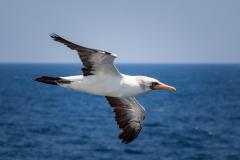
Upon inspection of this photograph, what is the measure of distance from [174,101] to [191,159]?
82202 mm

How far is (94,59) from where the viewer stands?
1494 centimetres

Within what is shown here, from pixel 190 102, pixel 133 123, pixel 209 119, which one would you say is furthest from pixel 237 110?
pixel 133 123

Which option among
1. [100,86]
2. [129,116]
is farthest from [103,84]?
[129,116]

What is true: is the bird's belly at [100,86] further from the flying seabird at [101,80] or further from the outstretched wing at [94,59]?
the outstretched wing at [94,59]

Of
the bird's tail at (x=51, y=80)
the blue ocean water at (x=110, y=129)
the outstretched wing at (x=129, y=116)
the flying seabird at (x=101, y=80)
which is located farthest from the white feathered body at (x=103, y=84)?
the blue ocean water at (x=110, y=129)

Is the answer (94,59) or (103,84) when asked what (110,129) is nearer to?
(103,84)

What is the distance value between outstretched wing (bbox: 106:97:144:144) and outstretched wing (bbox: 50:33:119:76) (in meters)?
2.92

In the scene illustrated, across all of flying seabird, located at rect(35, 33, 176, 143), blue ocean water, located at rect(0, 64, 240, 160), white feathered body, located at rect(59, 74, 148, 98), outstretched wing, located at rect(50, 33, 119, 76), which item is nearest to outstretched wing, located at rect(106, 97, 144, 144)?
flying seabird, located at rect(35, 33, 176, 143)

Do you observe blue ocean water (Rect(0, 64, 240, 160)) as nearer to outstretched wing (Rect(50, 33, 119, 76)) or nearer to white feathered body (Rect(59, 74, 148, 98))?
white feathered body (Rect(59, 74, 148, 98))

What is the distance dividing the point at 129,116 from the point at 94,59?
3.83m

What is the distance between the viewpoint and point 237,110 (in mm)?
122375

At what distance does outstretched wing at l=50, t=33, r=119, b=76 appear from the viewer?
560 inches

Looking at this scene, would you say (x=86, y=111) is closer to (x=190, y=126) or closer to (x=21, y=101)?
(x=21, y=101)

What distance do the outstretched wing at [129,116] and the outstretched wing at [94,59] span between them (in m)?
2.92
